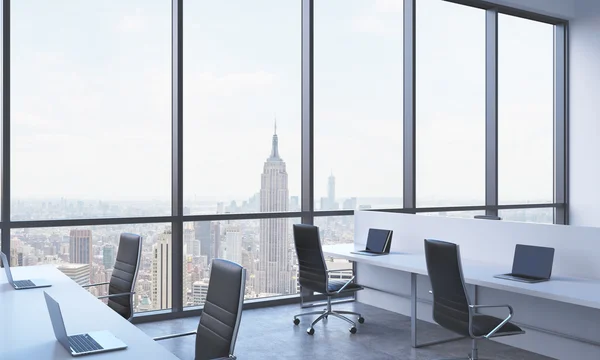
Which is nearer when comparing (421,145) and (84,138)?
(84,138)

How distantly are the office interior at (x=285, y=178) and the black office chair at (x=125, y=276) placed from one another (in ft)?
0.06

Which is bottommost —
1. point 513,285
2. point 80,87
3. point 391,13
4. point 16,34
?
point 513,285

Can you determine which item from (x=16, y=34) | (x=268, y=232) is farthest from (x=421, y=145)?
(x=16, y=34)

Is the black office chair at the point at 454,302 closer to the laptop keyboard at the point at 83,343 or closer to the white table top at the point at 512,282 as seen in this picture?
the white table top at the point at 512,282

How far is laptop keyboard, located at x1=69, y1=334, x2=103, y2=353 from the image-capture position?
2.33 m

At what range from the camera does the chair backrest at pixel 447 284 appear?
12.0 feet

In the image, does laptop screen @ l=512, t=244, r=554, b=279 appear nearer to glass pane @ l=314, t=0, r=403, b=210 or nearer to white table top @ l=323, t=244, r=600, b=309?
white table top @ l=323, t=244, r=600, b=309

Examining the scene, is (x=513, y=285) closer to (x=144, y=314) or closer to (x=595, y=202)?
(x=144, y=314)

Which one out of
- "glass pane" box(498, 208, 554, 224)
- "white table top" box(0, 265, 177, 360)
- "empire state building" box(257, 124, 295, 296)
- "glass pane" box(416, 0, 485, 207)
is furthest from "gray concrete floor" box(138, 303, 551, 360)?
"glass pane" box(498, 208, 554, 224)

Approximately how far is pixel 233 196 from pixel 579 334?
11.5 feet

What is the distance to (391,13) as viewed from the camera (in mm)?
7297

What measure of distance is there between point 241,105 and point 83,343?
13.5ft

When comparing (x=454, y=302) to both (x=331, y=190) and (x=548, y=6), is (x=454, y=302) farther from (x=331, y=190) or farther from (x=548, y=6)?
(x=548, y=6)

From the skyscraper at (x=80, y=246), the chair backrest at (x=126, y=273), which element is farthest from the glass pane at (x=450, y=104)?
the chair backrest at (x=126, y=273)
